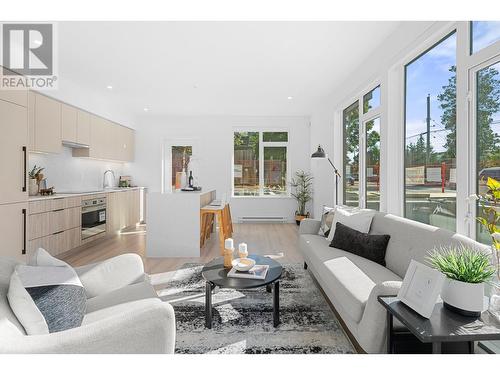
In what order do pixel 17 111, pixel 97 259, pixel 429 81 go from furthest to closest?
pixel 97 259
pixel 17 111
pixel 429 81

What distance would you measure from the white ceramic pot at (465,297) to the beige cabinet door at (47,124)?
4.92 meters

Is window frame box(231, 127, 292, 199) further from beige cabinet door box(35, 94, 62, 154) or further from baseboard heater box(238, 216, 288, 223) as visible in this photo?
beige cabinet door box(35, 94, 62, 154)

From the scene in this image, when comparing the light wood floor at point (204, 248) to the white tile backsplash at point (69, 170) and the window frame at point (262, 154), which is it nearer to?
the window frame at point (262, 154)

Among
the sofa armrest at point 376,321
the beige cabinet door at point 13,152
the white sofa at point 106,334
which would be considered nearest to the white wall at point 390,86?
the sofa armrest at point 376,321

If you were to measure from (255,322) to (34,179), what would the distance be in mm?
3953

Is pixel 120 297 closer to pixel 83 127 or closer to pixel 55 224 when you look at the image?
pixel 55 224

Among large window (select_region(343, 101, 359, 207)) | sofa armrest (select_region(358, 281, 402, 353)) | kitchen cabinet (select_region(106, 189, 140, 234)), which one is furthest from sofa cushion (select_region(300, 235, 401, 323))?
kitchen cabinet (select_region(106, 189, 140, 234))

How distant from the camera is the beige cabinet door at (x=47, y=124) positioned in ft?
13.2

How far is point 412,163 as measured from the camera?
3.15 metres

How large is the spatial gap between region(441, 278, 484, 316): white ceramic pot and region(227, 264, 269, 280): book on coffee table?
4.00 feet

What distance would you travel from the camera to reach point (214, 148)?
7.38m
